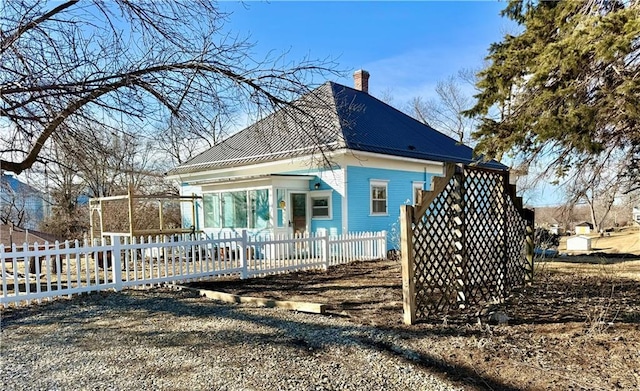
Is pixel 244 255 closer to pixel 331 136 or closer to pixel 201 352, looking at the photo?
pixel 331 136

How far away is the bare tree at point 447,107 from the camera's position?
30266 millimetres

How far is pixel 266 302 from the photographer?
6211mm

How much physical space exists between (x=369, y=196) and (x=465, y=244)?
27.0 feet

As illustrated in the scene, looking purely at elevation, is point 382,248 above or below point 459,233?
below

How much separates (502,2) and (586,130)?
3.69 metres

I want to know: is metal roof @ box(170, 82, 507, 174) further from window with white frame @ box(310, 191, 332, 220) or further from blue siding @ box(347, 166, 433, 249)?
window with white frame @ box(310, 191, 332, 220)

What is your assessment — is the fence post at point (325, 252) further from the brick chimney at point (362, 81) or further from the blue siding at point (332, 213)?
the brick chimney at point (362, 81)

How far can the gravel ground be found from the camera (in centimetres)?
341

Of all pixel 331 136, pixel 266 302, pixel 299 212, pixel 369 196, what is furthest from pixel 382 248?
pixel 331 136

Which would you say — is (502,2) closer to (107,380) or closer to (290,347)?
(290,347)

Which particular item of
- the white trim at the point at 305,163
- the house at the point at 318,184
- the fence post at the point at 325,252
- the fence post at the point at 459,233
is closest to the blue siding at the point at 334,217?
the house at the point at 318,184

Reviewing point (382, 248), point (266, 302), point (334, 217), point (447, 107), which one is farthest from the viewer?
point (447, 107)

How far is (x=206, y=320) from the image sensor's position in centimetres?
537

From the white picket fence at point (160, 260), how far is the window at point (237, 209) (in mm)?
3011
